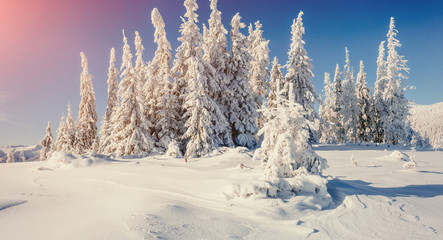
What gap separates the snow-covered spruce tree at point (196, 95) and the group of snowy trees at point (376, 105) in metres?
17.4

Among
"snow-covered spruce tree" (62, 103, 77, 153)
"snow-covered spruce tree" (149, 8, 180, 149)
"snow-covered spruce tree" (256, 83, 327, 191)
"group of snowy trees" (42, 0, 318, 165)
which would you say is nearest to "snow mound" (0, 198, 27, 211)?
"snow-covered spruce tree" (256, 83, 327, 191)

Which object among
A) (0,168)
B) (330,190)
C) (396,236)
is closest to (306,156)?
(330,190)

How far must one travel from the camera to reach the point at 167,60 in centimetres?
2278

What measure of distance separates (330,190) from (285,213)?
297 centimetres

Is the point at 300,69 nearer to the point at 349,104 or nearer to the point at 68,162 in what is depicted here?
the point at 349,104

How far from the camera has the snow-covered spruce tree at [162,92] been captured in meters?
20.0

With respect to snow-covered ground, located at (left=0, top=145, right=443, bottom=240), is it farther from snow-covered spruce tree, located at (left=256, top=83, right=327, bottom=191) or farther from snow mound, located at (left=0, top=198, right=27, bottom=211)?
snow-covered spruce tree, located at (left=256, top=83, right=327, bottom=191)

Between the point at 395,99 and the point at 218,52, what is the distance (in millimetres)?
26397

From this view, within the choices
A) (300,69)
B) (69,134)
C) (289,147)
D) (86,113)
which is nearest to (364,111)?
(300,69)

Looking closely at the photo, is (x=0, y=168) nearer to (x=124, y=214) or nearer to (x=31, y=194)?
(x=31, y=194)

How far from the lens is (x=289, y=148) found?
7504 millimetres

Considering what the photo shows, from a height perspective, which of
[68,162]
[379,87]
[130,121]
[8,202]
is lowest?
[8,202]

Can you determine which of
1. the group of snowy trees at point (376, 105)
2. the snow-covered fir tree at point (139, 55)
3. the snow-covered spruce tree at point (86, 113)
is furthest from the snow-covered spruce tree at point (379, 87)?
the snow-covered spruce tree at point (86, 113)

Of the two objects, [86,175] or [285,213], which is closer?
[285,213]
